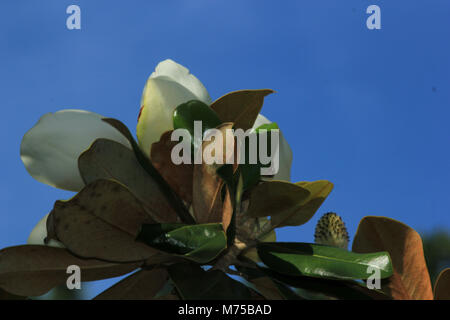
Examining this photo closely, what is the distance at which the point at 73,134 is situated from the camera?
0.61 meters

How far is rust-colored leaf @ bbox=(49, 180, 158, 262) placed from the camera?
510mm

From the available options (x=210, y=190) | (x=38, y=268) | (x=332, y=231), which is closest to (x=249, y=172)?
(x=210, y=190)

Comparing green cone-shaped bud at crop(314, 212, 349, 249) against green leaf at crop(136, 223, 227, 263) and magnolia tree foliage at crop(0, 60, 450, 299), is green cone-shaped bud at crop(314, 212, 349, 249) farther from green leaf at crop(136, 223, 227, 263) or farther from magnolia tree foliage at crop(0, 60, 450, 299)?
green leaf at crop(136, 223, 227, 263)

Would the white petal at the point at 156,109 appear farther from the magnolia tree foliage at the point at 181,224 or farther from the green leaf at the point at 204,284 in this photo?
the green leaf at the point at 204,284

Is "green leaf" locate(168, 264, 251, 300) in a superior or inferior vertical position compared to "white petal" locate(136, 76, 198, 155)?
inferior

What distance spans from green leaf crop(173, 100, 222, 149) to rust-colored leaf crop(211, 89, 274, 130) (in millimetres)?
33

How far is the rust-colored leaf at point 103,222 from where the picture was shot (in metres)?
0.51

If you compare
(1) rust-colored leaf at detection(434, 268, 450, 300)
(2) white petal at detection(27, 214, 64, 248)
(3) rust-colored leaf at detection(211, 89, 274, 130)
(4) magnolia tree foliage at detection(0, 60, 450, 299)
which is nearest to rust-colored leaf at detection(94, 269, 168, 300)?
(4) magnolia tree foliage at detection(0, 60, 450, 299)

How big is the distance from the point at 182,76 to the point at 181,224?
0.74 ft

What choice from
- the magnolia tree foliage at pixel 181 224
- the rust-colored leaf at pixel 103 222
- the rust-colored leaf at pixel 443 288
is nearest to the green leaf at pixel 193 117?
the magnolia tree foliage at pixel 181 224
